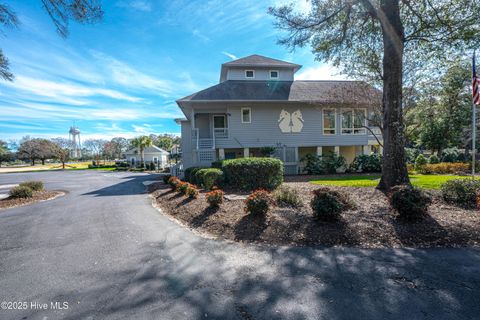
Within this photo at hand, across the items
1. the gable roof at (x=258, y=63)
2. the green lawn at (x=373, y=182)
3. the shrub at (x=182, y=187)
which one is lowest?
the green lawn at (x=373, y=182)

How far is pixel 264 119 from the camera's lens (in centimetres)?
1662

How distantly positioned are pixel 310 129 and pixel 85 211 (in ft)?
49.4

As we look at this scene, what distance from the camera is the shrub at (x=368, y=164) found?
1563 centimetres

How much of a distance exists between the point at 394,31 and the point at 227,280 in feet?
30.5

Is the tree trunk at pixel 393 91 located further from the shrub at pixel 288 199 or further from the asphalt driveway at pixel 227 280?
the asphalt driveway at pixel 227 280

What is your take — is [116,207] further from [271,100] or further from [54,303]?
[271,100]

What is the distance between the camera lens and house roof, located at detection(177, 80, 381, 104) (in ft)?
40.7

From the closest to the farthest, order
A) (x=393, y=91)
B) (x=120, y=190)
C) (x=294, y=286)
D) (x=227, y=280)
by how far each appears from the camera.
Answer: (x=294, y=286) → (x=227, y=280) → (x=393, y=91) → (x=120, y=190)

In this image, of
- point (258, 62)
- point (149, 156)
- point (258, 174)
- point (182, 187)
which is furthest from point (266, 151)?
point (149, 156)

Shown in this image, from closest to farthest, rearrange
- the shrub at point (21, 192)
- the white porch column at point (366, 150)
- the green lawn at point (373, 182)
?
the green lawn at point (373, 182)
the shrub at point (21, 192)
the white porch column at point (366, 150)

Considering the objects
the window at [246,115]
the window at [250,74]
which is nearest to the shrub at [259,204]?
the window at [246,115]

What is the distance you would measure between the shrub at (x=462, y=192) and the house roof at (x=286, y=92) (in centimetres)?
670

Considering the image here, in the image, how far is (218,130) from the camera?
17.4 meters

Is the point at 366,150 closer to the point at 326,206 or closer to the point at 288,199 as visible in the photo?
the point at 288,199
